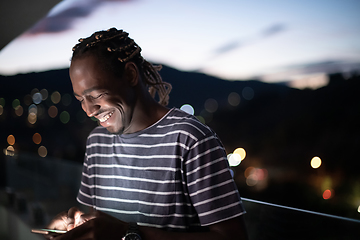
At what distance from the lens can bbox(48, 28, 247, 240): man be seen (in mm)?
679

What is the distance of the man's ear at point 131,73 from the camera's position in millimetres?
842

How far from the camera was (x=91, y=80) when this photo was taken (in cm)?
80

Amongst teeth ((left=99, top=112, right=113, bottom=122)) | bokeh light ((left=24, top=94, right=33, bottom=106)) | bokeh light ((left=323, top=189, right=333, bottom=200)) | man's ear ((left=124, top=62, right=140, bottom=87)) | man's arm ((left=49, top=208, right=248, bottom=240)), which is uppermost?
bokeh light ((left=24, top=94, right=33, bottom=106))

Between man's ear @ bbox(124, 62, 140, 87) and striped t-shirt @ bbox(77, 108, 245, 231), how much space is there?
16 cm

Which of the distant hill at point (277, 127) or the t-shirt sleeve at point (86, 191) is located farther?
the distant hill at point (277, 127)

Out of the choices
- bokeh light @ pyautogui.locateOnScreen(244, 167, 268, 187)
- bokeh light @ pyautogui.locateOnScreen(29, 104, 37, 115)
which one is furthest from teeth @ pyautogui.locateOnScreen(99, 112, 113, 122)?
bokeh light @ pyautogui.locateOnScreen(244, 167, 268, 187)

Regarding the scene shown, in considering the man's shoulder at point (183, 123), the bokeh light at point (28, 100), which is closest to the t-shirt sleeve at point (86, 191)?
the man's shoulder at point (183, 123)

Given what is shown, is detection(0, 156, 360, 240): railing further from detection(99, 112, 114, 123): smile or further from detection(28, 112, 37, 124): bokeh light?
detection(28, 112, 37, 124): bokeh light

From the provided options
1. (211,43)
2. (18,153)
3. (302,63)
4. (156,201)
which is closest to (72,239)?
(156,201)

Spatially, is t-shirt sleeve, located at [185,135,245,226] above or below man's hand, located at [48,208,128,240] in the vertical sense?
above

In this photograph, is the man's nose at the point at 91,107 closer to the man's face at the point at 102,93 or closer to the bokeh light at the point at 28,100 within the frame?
the man's face at the point at 102,93

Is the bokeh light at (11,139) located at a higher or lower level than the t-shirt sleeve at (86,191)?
higher

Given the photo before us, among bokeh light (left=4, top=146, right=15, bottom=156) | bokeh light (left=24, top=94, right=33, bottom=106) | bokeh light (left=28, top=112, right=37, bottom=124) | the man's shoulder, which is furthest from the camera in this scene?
bokeh light (left=28, top=112, right=37, bottom=124)

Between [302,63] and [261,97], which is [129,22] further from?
[261,97]
